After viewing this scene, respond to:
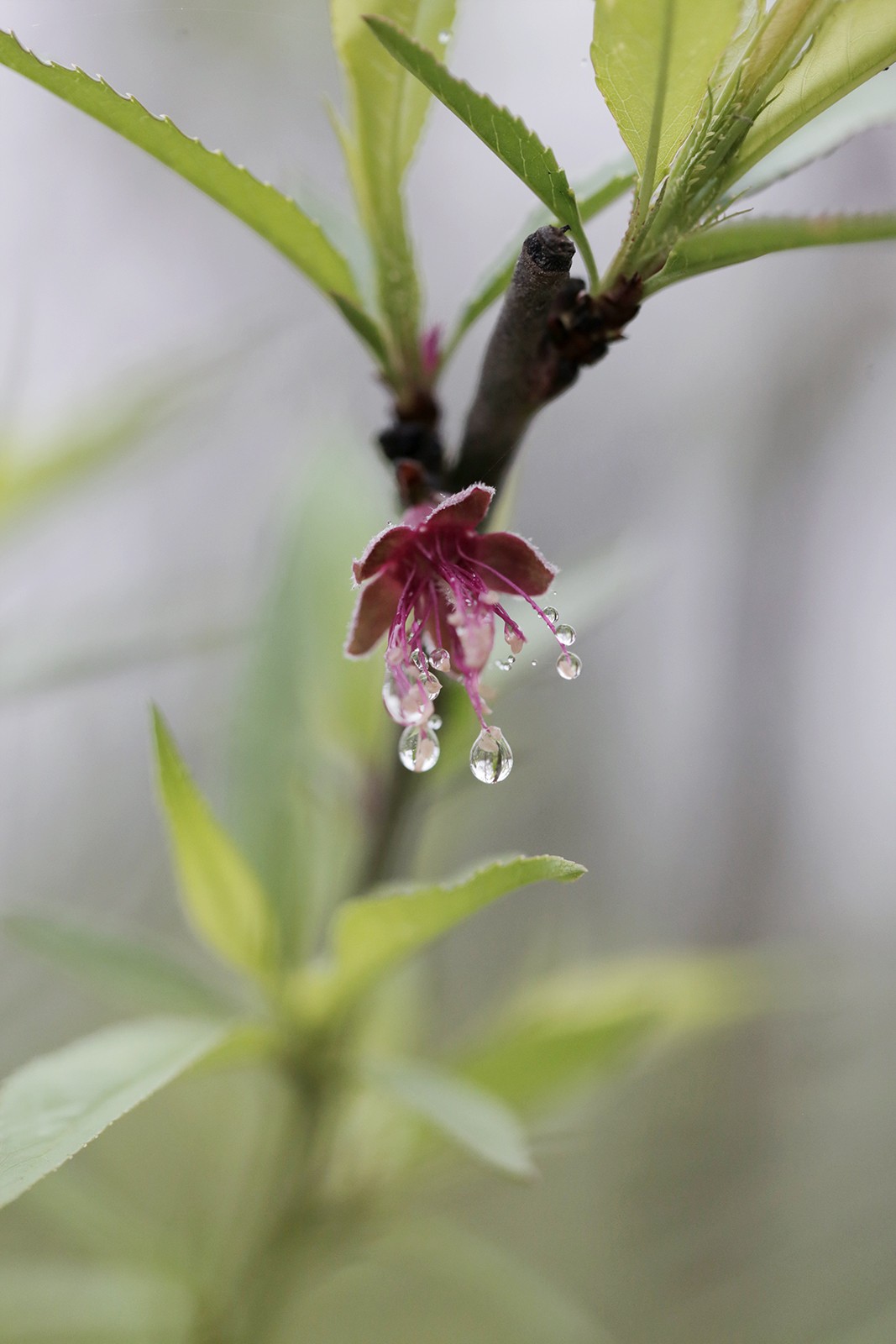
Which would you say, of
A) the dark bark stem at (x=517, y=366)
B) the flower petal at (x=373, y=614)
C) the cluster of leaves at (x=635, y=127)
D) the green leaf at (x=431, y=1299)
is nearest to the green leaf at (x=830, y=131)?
the cluster of leaves at (x=635, y=127)

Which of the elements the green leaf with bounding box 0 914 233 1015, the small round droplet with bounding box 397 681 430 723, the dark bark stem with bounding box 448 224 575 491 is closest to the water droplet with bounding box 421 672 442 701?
the small round droplet with bounding box 397 681 430 723

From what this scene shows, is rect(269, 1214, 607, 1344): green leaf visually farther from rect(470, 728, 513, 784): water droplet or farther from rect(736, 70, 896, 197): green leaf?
rect(736, 70, 896, 197): green leaf

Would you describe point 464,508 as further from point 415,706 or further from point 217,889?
point 217,889

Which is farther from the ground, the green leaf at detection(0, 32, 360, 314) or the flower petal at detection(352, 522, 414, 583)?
the green leaf at detection(0, 32, 360, 314)

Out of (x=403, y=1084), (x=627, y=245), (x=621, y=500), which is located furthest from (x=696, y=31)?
(x=621, y=500)

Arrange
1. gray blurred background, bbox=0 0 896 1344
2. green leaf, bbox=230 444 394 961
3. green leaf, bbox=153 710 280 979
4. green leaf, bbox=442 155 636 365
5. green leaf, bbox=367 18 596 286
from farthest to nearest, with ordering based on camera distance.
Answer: gray blurred background, bbox=0 0 896 1344 < green leaf, bbox=230 444 394 961 < green leaf, bbox=153 710 280 979 < green leaf, bbox=442 155 636 365 < green leaf, bbox=367 18 596 286

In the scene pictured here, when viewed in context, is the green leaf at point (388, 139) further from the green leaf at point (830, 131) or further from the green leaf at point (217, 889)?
the green leaf at point (217, 889)

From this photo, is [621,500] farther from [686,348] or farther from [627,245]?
[627,245]
